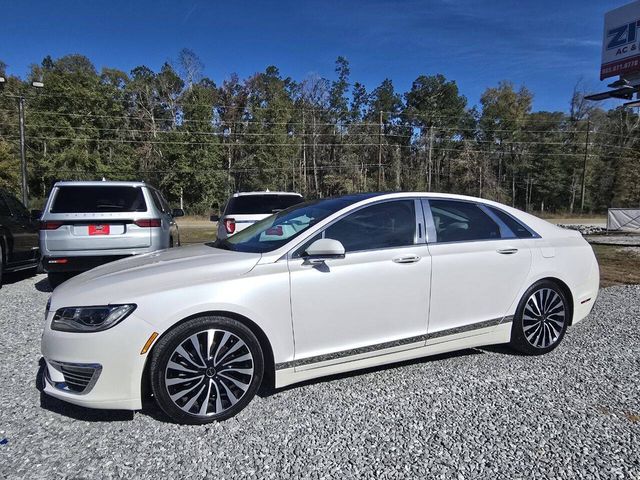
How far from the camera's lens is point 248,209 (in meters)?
8.07

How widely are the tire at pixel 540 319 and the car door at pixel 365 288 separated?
3.84 ft

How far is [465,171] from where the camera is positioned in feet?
198

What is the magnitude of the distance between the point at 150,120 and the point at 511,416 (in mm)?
52355

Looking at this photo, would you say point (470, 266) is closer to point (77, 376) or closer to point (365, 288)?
point (365, 288)

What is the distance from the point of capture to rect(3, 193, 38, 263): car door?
26.2ft

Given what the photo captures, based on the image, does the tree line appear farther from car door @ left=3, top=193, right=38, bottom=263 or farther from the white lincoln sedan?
the white lincoln sedan

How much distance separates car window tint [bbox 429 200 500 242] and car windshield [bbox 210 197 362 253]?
817 millimetres

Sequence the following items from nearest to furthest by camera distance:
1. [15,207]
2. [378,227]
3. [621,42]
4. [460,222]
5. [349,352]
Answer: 1. [349,352]
2. [378,227]
3. [460,222]
4. [15,207]
5. [621,42]

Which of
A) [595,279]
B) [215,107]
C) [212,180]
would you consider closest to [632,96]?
[595,279]

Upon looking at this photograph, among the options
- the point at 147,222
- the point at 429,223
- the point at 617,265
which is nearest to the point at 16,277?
the point at 147,222

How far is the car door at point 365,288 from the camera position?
3238 mm

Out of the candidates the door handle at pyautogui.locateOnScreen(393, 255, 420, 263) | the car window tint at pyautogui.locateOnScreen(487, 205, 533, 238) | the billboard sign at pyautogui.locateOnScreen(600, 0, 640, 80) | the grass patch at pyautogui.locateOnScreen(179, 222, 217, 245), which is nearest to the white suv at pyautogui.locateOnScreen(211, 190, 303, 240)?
the car window tint at pyautogui.locateOnScreen(487, 205, 533, 238)

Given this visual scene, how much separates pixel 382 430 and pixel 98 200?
18.8ft

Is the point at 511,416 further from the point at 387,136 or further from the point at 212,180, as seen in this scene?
the point at 387,136
